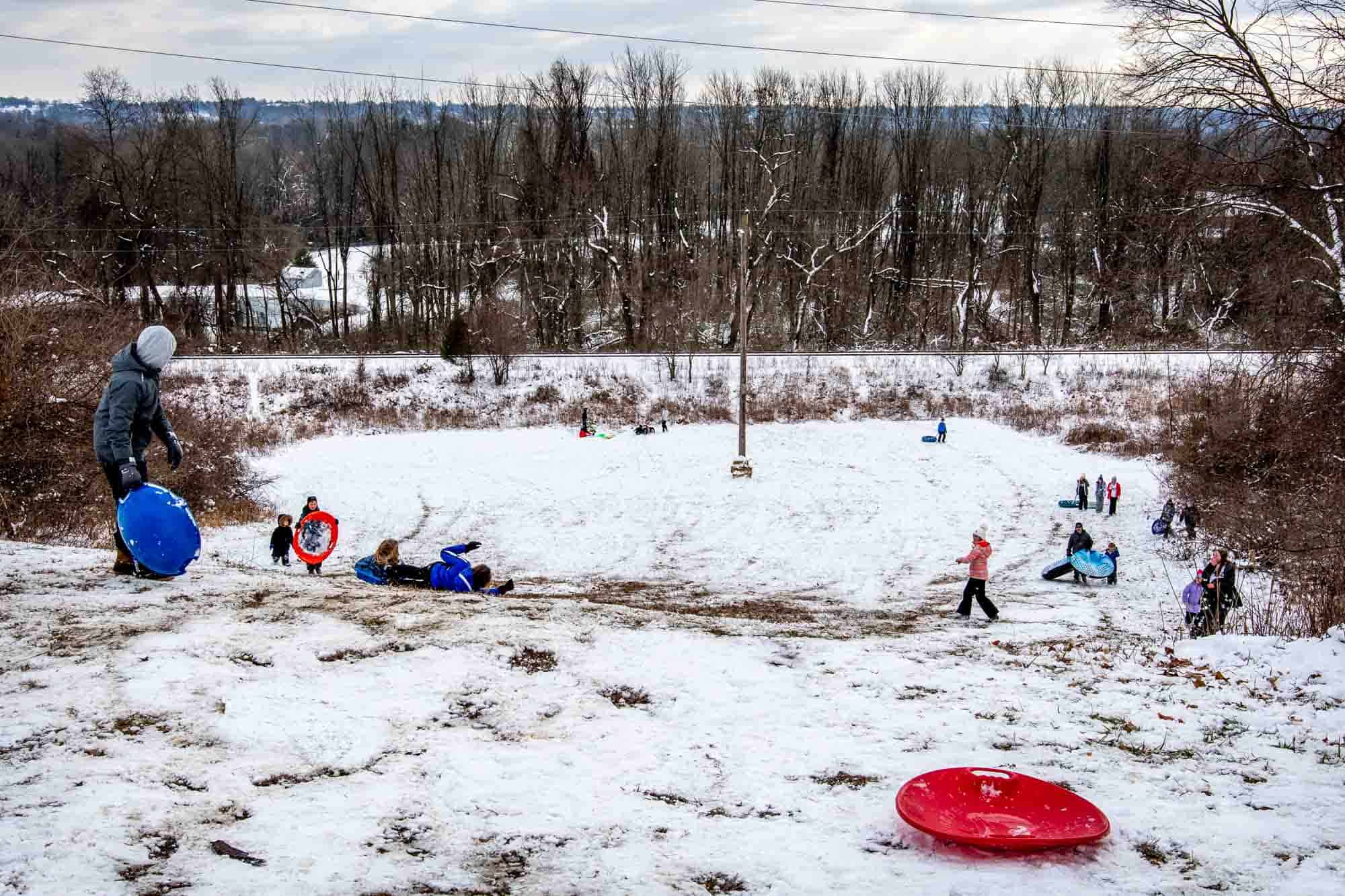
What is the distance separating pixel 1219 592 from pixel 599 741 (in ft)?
30.5

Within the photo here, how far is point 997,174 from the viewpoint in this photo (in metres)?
52.2

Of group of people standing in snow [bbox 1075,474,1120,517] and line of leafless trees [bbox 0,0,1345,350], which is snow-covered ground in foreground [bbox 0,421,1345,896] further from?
line of leafless trees [bbox 0,0,1345,350]

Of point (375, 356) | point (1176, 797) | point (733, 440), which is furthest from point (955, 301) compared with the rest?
point (1176, 797)

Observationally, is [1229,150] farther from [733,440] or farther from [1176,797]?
[733,440]

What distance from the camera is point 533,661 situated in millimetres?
7855

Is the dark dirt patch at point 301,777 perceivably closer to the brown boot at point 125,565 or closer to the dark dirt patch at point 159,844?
the dark dirt patch at point 159,844

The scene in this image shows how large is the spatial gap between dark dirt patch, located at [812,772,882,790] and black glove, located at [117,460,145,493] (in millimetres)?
6626

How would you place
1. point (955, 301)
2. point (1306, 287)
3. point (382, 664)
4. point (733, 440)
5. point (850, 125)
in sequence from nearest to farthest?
point (382, 664) < point (1306, 287) < point (733, 440) < point (955, 301) < point (850, 125)

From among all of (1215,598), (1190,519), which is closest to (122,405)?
(1215,598)

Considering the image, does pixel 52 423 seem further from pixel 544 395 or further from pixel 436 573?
pixel 544 395

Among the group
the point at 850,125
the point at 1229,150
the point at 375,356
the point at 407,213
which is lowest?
the point at 375,356

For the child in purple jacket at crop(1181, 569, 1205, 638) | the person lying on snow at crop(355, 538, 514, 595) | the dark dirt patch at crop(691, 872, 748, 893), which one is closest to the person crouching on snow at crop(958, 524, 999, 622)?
the child in purple jacket at crop(1181, 569, 1205, 638)

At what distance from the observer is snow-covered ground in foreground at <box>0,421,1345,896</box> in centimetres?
463

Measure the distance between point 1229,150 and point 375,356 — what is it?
37133 mm
